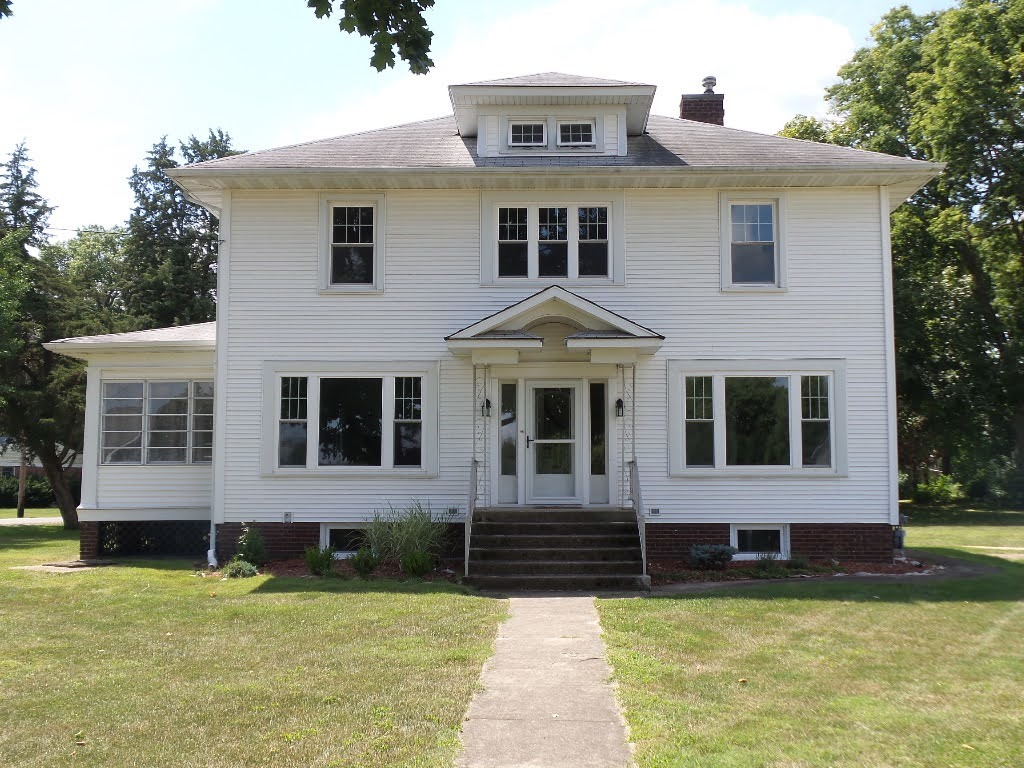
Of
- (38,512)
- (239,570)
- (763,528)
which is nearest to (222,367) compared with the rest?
(239,570)

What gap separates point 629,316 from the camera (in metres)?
14.3

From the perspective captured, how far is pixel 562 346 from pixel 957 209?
20426 mm

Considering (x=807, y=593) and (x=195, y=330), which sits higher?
(x=195, y=330)

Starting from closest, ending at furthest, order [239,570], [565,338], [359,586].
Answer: [359,586]
[239,570]
[565,338]

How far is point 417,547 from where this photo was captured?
12.8 meters

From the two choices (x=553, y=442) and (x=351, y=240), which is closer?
(x=553, y=442)

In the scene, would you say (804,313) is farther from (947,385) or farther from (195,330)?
(947,385)

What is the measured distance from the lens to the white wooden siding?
1416 cm

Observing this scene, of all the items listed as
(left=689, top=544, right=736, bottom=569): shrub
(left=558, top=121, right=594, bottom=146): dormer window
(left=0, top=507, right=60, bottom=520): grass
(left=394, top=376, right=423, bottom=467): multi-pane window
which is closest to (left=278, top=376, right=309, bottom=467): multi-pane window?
(left=394, top=376, right=423, bottom=467): multi-pane window

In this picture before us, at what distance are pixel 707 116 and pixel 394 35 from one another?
13.4 metres

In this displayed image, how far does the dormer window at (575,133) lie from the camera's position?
49.7 ft

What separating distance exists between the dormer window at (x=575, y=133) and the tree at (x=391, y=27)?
927 centimetres

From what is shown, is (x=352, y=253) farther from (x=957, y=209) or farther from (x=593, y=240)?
(x=957, y=209)

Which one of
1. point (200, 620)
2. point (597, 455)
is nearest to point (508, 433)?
point (597, 455)
